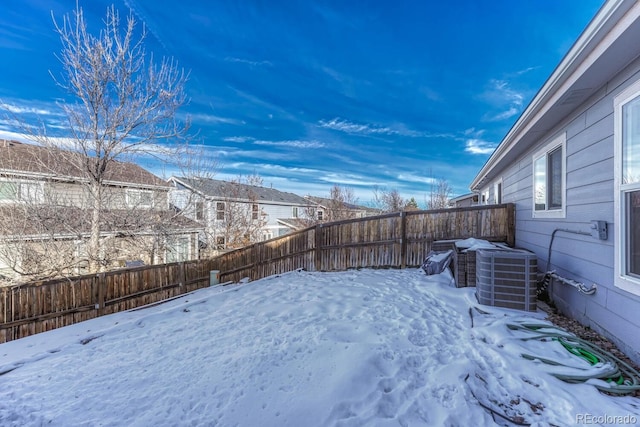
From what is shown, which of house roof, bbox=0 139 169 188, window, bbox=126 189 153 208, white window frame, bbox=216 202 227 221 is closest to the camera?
house roof, bbox=0 139 169 188

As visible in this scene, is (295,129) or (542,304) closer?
(542,304)

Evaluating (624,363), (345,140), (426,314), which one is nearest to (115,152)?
(426,314)

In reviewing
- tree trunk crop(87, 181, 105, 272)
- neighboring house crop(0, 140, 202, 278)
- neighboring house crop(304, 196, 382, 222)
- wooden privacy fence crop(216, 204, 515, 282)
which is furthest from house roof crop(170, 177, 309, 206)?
wooden privacy fence crop(216, 204, 515, 282)

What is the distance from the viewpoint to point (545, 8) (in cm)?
507

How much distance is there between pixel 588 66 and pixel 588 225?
5.70 feet

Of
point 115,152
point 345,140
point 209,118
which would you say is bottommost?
point 115,152

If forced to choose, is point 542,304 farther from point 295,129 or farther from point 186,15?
point 295,129

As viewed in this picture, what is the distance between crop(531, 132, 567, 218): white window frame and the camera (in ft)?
12.5

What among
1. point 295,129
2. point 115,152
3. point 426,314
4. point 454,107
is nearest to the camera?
point 426,314

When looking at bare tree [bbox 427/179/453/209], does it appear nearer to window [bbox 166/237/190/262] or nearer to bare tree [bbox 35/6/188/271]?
window [bbox 166/237/190/262]

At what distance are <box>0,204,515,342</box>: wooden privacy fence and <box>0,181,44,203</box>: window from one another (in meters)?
3.67

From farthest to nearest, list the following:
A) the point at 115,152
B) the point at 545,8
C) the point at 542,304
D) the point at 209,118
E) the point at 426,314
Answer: the point at 209,118 → the point at 115,152 → the point at 545,8 → the point at 542,304 → the point at 426,314

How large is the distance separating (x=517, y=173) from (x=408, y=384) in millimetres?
6228

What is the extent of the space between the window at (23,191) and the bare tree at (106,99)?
1135 mm
